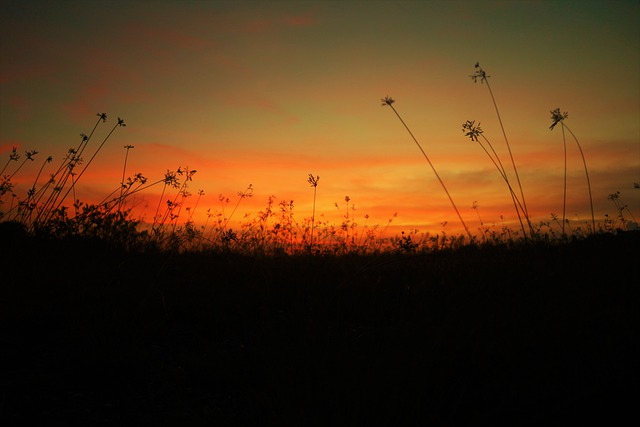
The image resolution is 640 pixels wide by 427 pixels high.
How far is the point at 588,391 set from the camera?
2.21 m

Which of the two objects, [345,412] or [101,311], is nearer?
[345,412]

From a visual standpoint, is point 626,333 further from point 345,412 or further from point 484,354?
point 345,412

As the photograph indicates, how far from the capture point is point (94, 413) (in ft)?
7.03

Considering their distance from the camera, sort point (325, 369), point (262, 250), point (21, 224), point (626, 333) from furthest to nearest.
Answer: point (262, 250) → point (21, 224) → point (626, 333) → point (325, 369)

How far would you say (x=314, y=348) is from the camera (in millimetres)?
2621

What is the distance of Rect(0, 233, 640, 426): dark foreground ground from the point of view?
7.09 feet

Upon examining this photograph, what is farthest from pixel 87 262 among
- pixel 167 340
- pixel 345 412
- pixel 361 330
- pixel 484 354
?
pixel 484 354

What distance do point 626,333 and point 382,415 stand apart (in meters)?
1.95

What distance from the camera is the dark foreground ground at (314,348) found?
85.1 inches

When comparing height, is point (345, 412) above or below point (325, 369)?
below

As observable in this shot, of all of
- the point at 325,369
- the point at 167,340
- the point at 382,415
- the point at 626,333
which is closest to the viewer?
the point at 382,415

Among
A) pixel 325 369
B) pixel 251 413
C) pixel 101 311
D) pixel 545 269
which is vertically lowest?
pixel 251 413

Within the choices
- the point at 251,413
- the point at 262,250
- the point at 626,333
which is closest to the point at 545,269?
the point at 626,333

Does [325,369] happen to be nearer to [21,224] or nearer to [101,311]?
[101,311]
